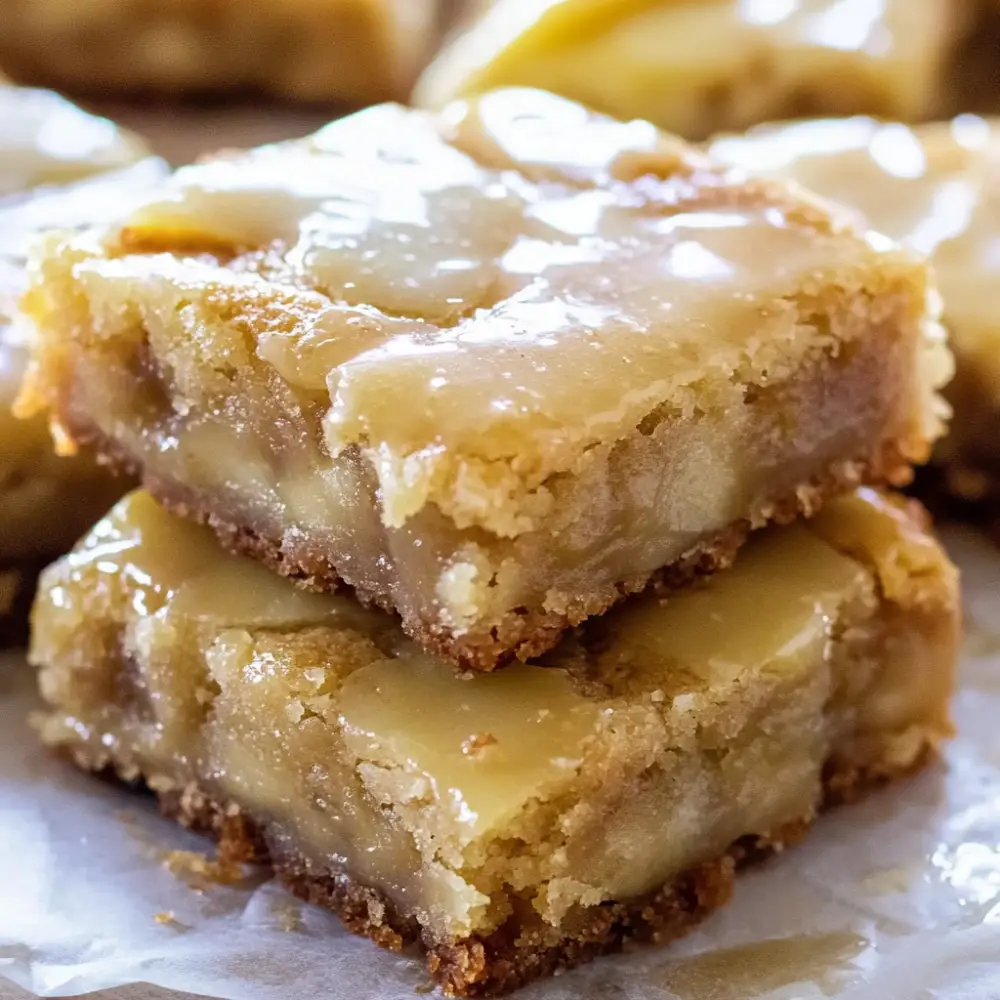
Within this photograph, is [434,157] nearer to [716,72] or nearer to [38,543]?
[38,543]

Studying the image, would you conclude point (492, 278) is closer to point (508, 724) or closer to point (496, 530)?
point (496, 530)

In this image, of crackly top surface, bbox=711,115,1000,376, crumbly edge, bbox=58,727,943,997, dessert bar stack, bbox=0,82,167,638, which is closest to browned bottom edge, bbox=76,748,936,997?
crumbly edge, bbox=58,727,943,997

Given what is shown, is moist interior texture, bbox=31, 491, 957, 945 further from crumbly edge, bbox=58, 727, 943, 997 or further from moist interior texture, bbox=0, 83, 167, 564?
moist interior texture, bbox=0, 83, 167, 564

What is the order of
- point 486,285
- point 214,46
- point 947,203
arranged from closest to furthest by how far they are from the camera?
point 486,285, point 947,203, point 214,46

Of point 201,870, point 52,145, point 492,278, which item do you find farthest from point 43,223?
point 201,870

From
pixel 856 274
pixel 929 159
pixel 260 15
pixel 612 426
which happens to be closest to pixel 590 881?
pixel 612 426

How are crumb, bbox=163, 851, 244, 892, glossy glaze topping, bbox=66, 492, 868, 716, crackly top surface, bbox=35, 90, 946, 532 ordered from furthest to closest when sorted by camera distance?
crumb, bbox=163, 851, 244, 892 → glossy glaze topping, bbox=66, 492, 868, 716 → crackly top surface, bbox=35, 90, 946, 532
